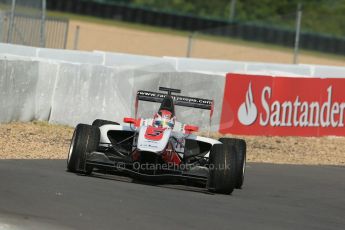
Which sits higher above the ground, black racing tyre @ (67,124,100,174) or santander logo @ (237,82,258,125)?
santander logo @ (237,82,258,125)

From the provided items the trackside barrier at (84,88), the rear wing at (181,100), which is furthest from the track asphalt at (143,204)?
the trackside barrier at (84,88)

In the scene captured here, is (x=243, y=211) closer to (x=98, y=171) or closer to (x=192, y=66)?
(x=98, y=171)

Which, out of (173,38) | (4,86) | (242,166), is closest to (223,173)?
(242,166)

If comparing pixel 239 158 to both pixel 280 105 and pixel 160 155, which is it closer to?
pixel 160 155

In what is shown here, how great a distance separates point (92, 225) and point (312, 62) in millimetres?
26744

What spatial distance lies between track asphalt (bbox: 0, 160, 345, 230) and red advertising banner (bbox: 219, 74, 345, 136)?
218 inches

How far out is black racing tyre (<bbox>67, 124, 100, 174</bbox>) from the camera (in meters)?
10.6

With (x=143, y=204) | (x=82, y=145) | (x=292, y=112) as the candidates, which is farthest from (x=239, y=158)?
(x=292, y=112)

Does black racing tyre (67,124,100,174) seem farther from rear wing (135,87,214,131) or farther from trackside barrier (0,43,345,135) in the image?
trackside barrier (0,43,345,135)

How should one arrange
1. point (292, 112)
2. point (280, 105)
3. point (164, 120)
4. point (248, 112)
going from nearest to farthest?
point (164, 120) → point (248, 112) → point (280, 105) → point (292, 112)

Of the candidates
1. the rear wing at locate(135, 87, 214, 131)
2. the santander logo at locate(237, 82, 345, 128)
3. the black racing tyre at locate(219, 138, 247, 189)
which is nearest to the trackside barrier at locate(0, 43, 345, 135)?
the santander logo at locate(237, 82, 345, 128)

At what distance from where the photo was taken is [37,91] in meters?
16.2

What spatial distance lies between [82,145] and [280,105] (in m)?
8.20

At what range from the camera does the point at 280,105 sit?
1819cm
